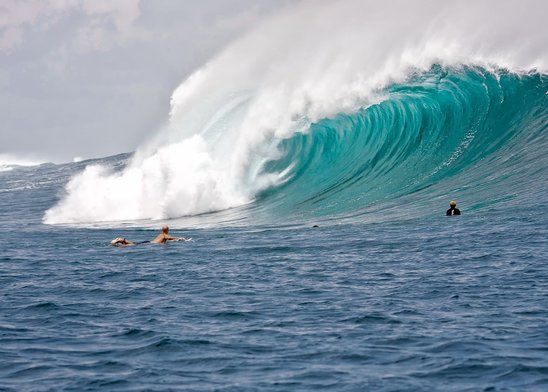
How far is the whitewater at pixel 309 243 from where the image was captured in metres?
9.13

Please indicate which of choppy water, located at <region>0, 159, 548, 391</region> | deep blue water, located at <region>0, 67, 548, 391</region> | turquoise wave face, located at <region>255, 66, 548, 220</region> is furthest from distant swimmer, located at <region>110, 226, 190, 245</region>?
turquoise wave face, located at <region>255, 66, 548, 220</region>

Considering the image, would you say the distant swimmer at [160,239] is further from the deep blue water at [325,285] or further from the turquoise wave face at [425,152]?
the turquoise wave face at [425,152]

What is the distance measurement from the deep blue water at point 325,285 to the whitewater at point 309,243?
5cm

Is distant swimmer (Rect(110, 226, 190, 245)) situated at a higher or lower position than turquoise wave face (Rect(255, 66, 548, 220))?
lower

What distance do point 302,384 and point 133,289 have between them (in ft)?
19.5

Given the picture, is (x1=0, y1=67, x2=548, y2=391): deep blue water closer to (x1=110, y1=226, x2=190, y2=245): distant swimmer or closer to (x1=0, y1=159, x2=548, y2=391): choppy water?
(x1=0, y1=159, x2=548, y2=391): choppy water

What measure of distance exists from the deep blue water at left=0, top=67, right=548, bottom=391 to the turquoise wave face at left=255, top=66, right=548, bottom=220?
3.9 inches

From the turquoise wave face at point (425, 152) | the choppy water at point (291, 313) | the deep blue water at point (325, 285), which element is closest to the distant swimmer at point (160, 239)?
the deep blue water at point (325, 285)

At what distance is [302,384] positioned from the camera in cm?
836

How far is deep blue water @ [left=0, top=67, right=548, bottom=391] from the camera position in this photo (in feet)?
29.0

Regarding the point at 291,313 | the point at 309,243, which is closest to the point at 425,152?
the point at 309,243

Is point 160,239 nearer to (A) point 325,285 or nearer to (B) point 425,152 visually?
(A) point 325,285

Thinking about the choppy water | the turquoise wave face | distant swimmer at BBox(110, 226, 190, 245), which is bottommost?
the choppy water

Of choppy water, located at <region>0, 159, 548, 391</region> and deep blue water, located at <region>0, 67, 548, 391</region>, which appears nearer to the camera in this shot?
choppy water, located at <region>0, 159, 548, 391</region>
